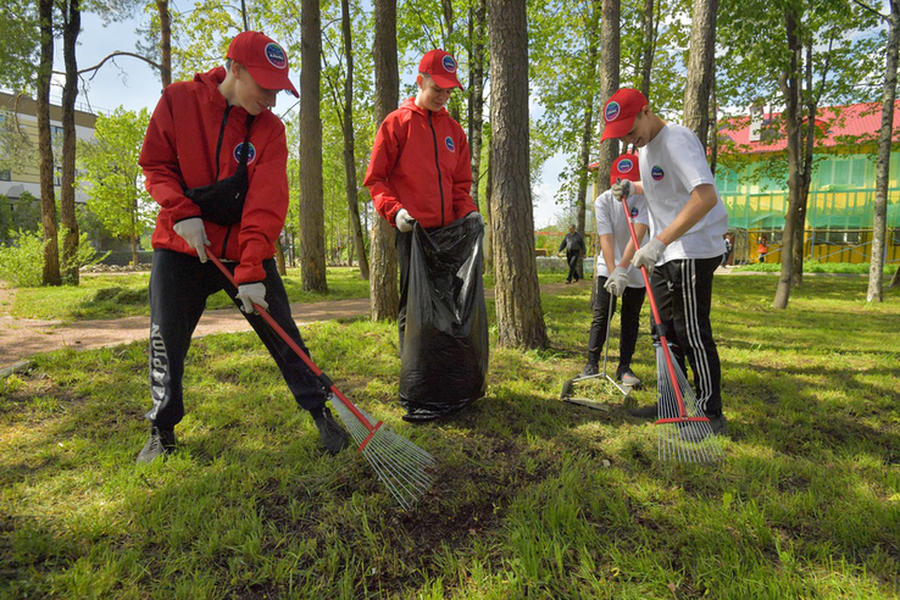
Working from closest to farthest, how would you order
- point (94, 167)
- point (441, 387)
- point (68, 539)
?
point (68, 539)
point (441, 387)
point (94, 167)

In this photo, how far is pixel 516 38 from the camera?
13.7 feet

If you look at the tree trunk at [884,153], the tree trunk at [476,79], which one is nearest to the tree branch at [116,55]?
the tree trunk at [476,79]

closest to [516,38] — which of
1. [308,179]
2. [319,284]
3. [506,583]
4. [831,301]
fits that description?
[506,583]

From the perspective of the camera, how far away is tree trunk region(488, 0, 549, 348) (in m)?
4.18

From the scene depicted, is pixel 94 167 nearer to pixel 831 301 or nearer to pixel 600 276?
pixel 600 276

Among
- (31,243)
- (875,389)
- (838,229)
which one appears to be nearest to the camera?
(875,389)

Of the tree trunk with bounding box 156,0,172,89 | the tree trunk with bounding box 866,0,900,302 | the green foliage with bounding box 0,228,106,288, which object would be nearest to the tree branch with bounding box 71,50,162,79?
the tree trunk with bounding box 156,0,172,89

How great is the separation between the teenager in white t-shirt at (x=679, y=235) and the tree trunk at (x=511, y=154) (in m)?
1.54

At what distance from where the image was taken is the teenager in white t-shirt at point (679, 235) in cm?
253

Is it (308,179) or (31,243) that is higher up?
(308,179)

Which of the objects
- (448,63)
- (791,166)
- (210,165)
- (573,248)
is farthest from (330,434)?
(573,248)

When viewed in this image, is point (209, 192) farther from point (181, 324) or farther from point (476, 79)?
point (476, 79)

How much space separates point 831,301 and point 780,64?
15.8ft

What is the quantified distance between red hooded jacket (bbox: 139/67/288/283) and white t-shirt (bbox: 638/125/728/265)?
197 centimetres
